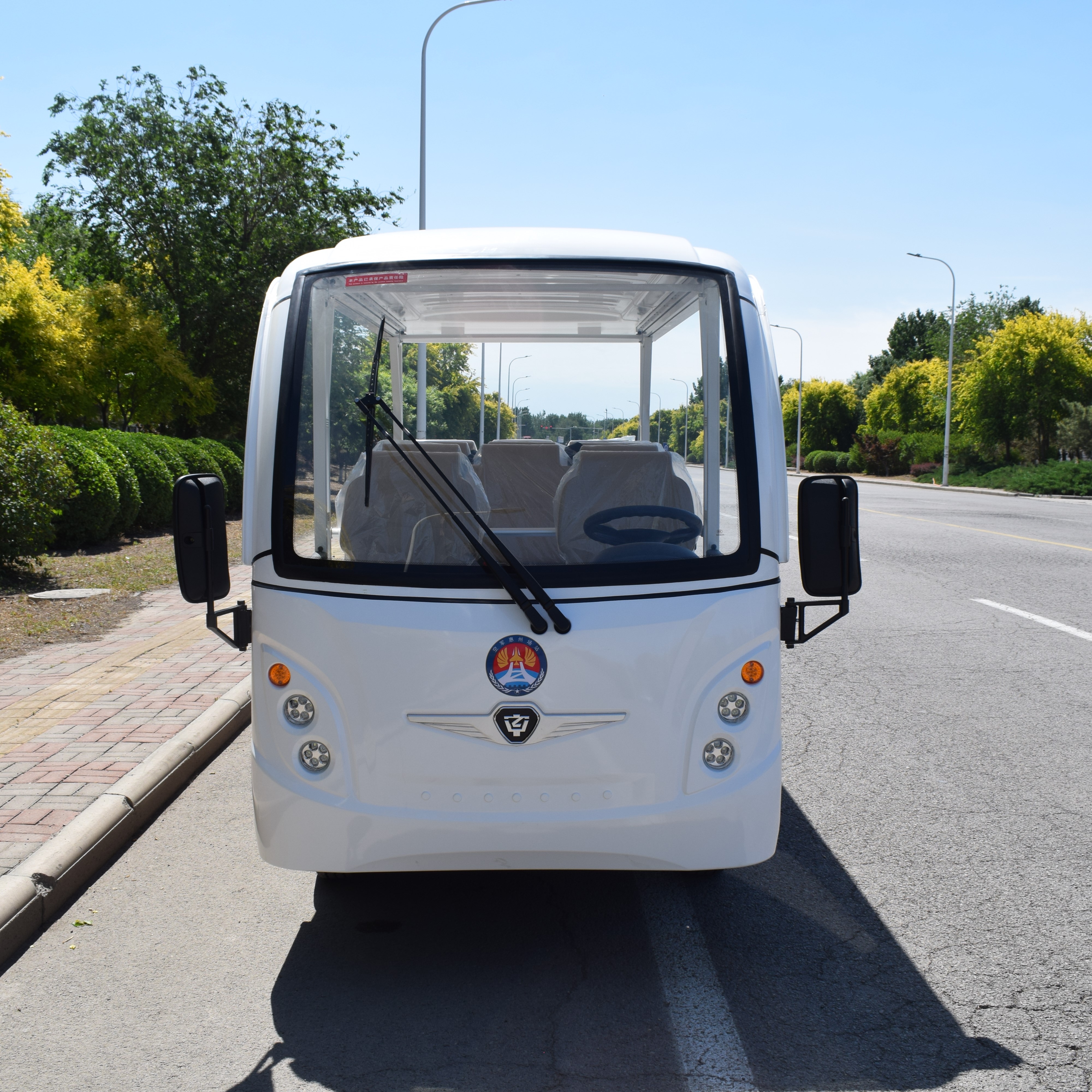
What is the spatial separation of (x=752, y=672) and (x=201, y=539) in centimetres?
176

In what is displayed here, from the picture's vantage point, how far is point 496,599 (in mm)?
3230

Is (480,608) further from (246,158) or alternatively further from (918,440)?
(918,440)

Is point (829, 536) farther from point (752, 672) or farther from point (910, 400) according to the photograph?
point (910, 400)

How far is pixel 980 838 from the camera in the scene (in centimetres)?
463

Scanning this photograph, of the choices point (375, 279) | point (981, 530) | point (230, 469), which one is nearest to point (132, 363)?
point (230, 469)

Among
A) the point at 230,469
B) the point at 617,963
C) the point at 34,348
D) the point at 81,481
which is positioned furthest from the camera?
the point at 34,348

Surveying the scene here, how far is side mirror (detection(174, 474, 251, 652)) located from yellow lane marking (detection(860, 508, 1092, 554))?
14.9 metres

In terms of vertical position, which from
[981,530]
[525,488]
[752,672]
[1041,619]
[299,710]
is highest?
[525,488]

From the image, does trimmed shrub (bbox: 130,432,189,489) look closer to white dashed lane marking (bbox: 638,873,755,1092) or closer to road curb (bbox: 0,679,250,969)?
road curb (bbox: 0,679,250,969)

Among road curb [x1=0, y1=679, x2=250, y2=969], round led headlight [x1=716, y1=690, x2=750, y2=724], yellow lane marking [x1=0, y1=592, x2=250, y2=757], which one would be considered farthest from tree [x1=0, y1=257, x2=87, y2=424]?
round led headlight [x1=716, y1=690, x2=750, y2=724]

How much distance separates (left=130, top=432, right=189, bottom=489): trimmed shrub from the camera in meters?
16.5

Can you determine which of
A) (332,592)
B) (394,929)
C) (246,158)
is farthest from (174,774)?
(246,158)

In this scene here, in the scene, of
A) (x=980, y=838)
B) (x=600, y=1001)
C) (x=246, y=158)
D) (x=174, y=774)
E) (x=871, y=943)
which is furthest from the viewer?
(x=246, y=158)

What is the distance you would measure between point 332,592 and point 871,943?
212 cm
